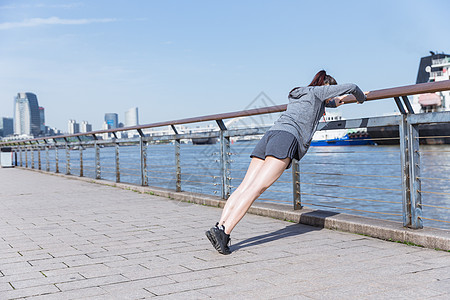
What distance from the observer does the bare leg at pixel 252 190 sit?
3559 mm

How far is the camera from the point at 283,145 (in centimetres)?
351

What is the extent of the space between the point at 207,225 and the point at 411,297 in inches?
103

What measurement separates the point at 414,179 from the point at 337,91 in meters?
0.95

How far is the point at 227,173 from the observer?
5961mm

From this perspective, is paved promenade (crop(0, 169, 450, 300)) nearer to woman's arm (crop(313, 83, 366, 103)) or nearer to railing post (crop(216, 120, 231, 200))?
railing post (crop(216, 120, 231, 200))

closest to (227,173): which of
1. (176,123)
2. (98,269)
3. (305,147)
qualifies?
(176,123)

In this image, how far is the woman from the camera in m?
3.50

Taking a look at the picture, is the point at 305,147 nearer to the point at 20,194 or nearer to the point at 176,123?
the point at 176,123

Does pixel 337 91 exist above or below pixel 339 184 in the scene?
above

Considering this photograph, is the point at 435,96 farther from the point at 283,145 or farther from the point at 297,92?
the point at 283,145

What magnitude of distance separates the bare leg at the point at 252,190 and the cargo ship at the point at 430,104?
26128 mm

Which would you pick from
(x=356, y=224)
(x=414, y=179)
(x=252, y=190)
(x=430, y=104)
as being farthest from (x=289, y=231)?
(x=430, y=104)

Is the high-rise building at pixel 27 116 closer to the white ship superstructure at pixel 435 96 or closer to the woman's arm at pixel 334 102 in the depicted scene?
the white ship superstructure at pixel 435 96

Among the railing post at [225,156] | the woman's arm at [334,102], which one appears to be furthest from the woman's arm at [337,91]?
the railing post at [225,156]
